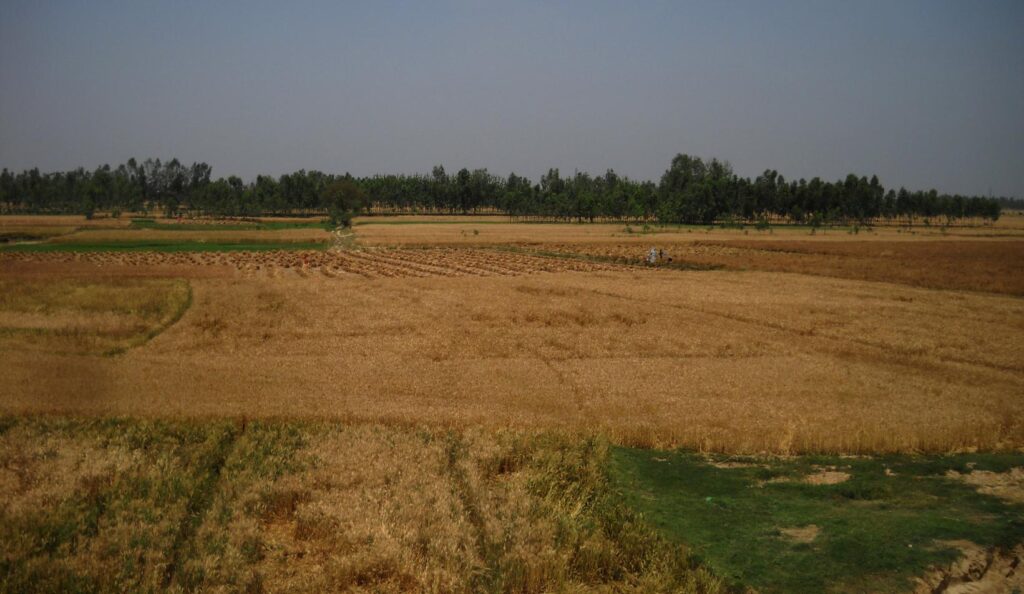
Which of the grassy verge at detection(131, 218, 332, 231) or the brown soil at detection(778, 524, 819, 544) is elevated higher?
the grassy verge at detection(131, 218, 332, 231)

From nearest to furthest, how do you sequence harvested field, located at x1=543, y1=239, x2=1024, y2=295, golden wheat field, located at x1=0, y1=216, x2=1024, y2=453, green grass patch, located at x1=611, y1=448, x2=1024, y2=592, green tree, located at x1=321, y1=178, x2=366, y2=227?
green grass patch, located at x1=611, y1=448, x2=1024, y2=592 < golden wheat field, located at x1=0, y1=216, x2=1024, y2=453 < harvested field, located at x1=543, y1=239, x2=1024, y2=295 < green tree, located at x1=321, y1=178, x2=366, y2=227

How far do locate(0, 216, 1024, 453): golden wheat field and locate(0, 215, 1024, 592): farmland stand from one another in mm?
138

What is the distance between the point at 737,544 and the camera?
9.20m

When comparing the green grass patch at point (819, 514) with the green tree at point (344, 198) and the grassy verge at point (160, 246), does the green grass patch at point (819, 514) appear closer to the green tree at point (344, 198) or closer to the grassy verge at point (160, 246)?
the grassy verge at point (160, 246)

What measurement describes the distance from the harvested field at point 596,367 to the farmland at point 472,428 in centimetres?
13

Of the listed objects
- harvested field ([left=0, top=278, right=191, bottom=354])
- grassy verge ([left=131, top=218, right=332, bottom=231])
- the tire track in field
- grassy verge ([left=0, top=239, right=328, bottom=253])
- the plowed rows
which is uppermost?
grassy verge ([left=131, top=218, right=332, bottom=231])

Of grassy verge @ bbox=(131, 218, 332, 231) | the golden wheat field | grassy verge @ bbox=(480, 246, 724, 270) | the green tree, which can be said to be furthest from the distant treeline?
the golden wheat field

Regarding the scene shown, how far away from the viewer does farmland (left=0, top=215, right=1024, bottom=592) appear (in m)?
8.75

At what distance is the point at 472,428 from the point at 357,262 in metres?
43.8

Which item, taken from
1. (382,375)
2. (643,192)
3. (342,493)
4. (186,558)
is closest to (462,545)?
(342,493)

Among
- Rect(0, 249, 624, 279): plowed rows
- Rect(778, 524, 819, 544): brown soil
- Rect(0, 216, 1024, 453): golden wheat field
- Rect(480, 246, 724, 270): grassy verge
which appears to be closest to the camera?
Rect(778, 524, 819, 544): brown soil

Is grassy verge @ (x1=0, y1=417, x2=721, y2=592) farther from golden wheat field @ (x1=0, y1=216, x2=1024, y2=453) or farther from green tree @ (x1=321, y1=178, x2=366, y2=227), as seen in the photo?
green tree @ (x1=321, y1=178, x2=366, y2=227)

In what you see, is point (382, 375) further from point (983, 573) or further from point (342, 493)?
point (983, 573)

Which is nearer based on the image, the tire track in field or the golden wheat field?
the tire track in field
